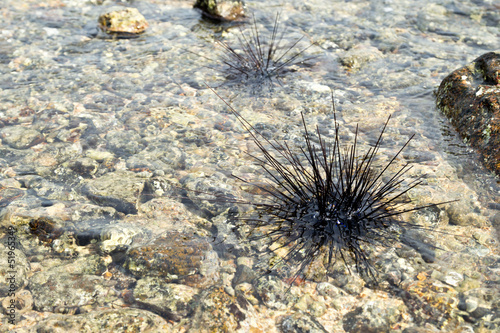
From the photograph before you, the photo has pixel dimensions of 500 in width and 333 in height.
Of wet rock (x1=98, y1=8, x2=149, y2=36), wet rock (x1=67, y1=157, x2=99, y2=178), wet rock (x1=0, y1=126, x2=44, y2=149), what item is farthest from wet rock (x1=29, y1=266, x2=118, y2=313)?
wet rock (x1=98, y1=8, x2=149, y2=36)

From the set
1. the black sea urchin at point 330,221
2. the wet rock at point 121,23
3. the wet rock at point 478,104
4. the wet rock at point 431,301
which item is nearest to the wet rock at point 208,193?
the black sea urchin at point 330,221

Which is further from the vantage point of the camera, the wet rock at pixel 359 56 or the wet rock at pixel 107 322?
the wet rock at pixel 359 56

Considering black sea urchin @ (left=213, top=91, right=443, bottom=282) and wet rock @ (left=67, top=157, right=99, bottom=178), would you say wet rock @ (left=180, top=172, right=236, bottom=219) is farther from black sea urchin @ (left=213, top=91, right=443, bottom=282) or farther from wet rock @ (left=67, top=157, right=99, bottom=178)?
wet rock @ (left=67, top=157, right=99, bottom=178)

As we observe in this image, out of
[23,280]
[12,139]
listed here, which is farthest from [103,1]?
[23,280]

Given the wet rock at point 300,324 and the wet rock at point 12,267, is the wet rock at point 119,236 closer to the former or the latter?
the wet rock at point 12,267

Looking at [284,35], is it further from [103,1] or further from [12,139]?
[12,139]

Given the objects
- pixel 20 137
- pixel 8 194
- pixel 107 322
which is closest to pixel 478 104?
pixel 107 322
